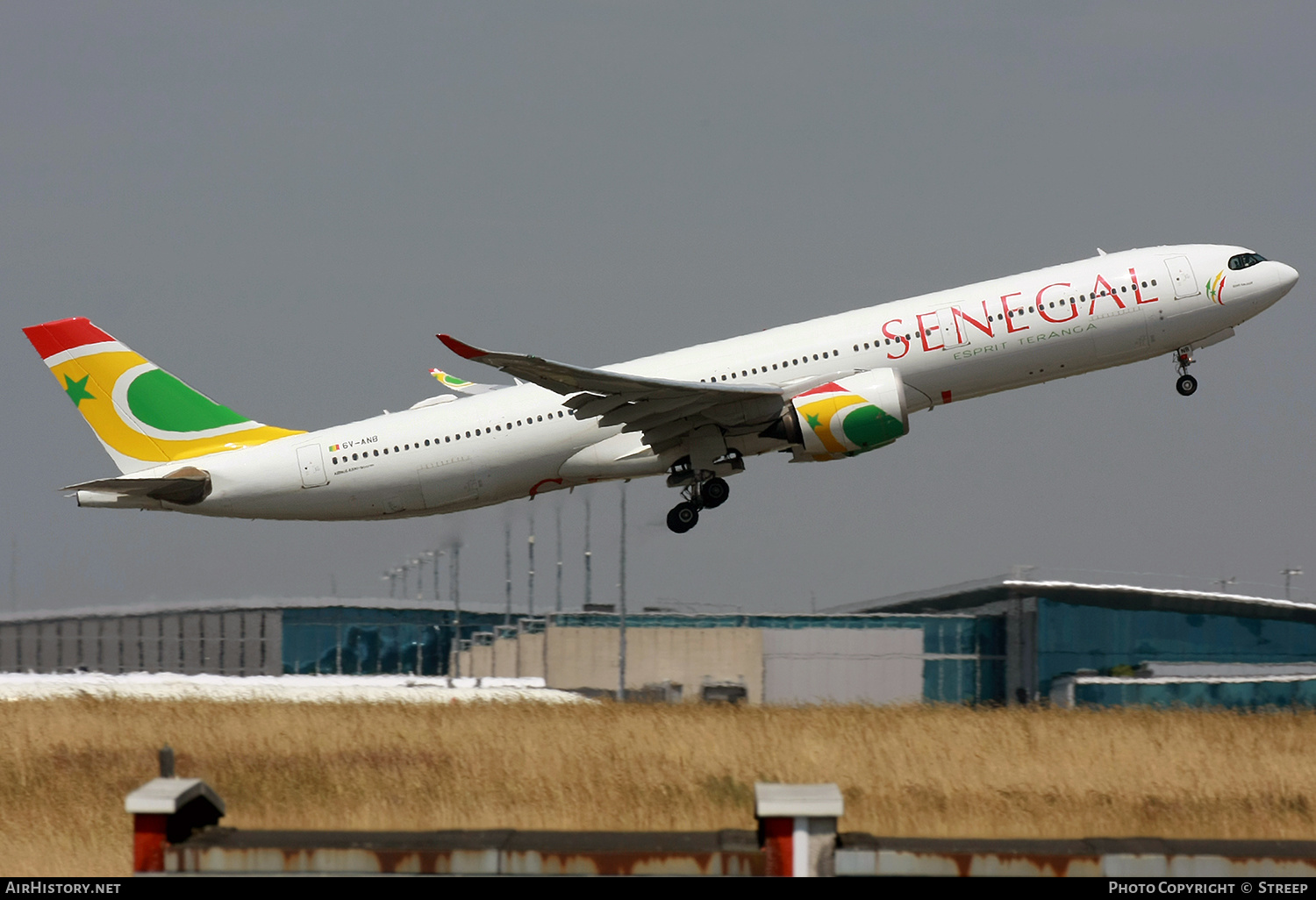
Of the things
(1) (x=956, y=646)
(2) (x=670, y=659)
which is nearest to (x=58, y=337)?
(2) (x=670, y=659)

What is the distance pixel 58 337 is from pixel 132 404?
2.56 meters

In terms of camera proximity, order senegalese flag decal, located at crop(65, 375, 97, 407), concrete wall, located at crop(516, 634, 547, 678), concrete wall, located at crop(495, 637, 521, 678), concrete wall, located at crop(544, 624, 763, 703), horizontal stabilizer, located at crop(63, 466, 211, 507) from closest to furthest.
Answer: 1. horizontal stabilizer, located at crop(63, 466, 211, 507)
2. senegalese flag decal, located at crop(65, 375, 97, 407)
3. concrete wall, located at crop(544, 624, 763, 703)
4. concrete wall, located at crop(516, 634, 547, 678)
5. concrete wall, located at crop(495, 637, 521, 678)

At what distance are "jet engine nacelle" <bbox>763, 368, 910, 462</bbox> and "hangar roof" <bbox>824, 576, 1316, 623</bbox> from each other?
20.5m

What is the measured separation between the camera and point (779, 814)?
488 inches

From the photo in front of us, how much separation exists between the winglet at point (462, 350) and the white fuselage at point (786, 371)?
15.1 feet

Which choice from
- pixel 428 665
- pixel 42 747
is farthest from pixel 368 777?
pixel 428 665

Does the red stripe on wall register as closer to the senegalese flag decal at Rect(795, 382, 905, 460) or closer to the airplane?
the airplane

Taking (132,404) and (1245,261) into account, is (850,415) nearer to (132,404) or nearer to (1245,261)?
(1245,261)

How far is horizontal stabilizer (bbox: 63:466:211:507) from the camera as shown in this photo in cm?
3291

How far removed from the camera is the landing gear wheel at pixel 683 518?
114 ft

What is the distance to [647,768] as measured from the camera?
953 inches

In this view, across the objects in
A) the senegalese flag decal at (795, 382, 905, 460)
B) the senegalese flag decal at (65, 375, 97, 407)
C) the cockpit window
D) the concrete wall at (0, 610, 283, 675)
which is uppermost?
the cockpit window

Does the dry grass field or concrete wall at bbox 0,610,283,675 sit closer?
the dry grass field

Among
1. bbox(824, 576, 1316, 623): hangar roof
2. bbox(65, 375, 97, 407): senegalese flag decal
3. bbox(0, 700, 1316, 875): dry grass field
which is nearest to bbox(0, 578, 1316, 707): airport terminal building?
bbox(824, 576, 1316, 623): hangar roof
